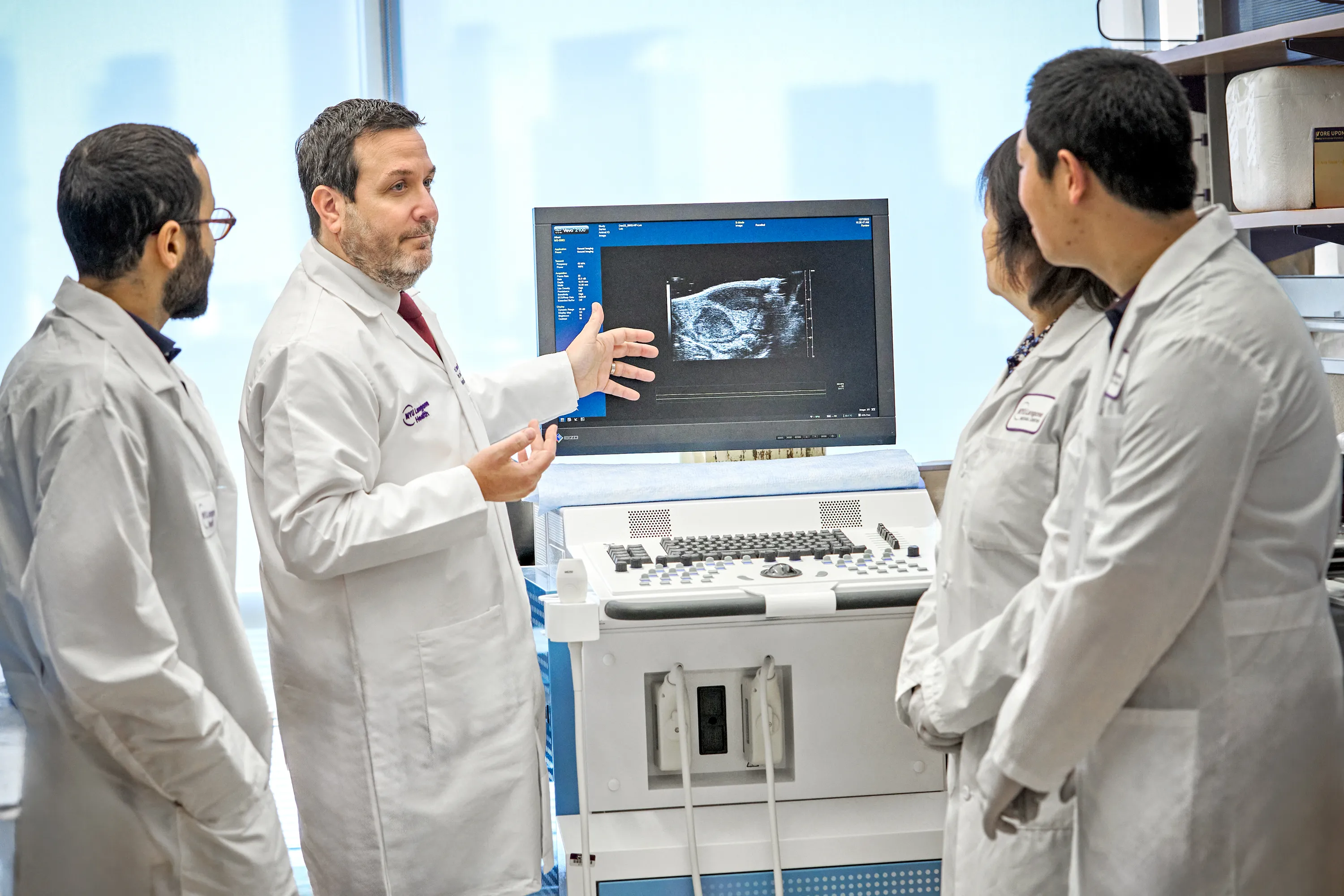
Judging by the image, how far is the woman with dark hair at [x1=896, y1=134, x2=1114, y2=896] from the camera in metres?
1.53

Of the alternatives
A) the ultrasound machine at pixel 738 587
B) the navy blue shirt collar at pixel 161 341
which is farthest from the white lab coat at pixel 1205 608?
the navy blue shirt collar at pixel 161 341

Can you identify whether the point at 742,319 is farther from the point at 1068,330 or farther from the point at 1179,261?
the point at 1179,261

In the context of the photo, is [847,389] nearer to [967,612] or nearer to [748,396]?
[748,396]

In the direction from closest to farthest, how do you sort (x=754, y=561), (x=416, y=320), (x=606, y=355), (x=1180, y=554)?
(x=1180, y=554) < (x=416, y=320) < (x=754, y=561) < (x=606, y=355)

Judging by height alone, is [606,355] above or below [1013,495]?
above

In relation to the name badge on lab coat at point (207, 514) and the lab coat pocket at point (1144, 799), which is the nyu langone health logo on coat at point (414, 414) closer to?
the name badge on lab coat at point (207, 514)

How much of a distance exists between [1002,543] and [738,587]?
58cm

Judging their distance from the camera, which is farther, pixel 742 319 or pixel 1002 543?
pixel 742 319

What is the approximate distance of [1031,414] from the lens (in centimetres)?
155

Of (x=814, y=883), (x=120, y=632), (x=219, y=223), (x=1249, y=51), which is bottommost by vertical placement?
(x=814, y=883)

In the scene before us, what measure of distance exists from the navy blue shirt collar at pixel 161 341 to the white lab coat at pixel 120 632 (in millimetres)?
23

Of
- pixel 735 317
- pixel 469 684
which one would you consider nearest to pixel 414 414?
pixel 469 684

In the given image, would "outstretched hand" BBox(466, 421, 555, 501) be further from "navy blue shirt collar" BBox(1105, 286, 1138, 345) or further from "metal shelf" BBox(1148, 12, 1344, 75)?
"metal shelf" BBox(1148, 12, 1344, 75)

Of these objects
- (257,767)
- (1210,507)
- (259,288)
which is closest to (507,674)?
(257,767)
